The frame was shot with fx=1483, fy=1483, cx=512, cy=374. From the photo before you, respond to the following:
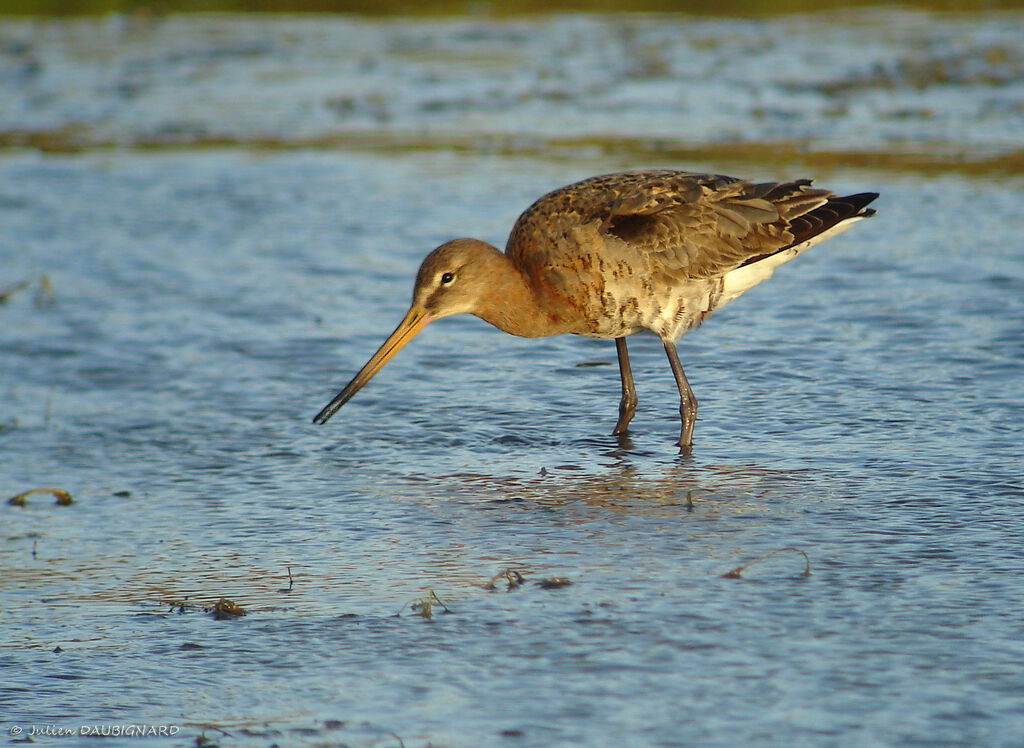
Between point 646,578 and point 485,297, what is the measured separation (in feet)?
6.68

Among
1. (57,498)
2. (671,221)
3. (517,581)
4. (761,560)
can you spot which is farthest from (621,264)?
(57,498)

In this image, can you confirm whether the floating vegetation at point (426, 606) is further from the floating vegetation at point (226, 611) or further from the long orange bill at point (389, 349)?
the long orange bill at point (389, 349)

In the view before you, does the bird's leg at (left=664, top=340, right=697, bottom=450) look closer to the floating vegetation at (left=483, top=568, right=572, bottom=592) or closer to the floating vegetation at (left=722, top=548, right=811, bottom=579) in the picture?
the floating vegetation at (left=722, top=548, right=811, bottom=579)

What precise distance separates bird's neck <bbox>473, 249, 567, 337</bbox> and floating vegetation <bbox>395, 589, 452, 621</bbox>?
2025mm

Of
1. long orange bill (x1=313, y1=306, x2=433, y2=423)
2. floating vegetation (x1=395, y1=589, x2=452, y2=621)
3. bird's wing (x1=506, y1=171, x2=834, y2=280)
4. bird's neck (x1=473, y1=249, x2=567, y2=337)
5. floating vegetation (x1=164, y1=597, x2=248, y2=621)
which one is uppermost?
bird's wing (x1=506, y1=171, x2=834, y2=280)

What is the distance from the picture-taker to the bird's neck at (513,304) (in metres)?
6.44

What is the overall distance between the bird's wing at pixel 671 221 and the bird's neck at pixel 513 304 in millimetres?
141

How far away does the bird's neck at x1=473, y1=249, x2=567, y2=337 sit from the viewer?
6.44 meters

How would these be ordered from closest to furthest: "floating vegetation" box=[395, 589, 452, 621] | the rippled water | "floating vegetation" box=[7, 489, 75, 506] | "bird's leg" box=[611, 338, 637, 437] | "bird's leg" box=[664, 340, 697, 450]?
the rippled water < "floating vegetation" box=[395, 589, 452, 621] < "floating vegetation" box=[7, 489, 75, 506] < "bird's leg" box=[664, 340, 697, 450] < "bird's leg" box=[611, 338, 637, 437]

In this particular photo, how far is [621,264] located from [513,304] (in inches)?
20.0

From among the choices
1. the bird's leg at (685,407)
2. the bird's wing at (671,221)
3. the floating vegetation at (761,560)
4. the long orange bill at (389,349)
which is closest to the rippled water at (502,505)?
the floating vegetation at (761,560)

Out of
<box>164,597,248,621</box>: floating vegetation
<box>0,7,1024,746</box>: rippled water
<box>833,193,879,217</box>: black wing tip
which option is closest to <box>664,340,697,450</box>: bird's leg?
<box>0,7,1024,746</box>: rippled water

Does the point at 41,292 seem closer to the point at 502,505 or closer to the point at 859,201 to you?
the point at 502,505

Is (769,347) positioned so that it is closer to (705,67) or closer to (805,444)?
(805,444)
